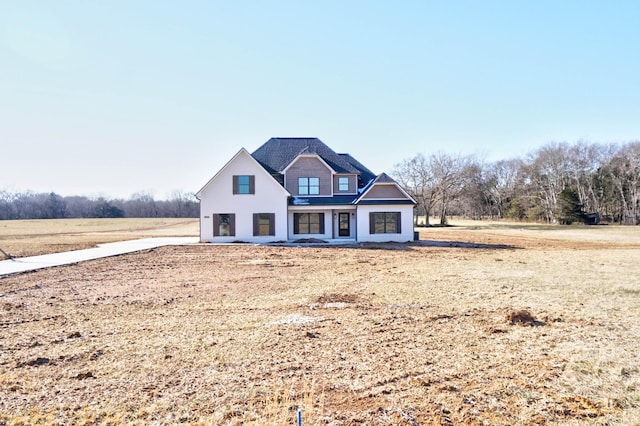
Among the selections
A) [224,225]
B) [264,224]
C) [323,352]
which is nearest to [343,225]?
[264,224]

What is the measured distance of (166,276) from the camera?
11812mm

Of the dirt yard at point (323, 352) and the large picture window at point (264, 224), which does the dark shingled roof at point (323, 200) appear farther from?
Result: the dirt yard at point (323, 352)

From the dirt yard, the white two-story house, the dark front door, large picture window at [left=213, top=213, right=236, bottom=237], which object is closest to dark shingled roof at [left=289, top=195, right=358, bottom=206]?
the white two-story house

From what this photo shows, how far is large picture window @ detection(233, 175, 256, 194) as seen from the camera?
25.0 meters

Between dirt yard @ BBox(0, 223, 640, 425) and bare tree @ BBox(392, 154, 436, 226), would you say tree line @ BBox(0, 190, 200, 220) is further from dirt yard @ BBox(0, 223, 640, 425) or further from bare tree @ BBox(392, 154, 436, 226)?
dirt yard @ BBox(0, 223, 640, 425)

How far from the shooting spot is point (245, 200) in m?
25.0

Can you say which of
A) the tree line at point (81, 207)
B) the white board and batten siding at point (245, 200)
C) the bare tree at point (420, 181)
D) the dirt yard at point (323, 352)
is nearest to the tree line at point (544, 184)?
the bare tree at point (420, 181)

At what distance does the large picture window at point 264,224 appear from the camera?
25.0 metres

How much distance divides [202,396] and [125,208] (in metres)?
112

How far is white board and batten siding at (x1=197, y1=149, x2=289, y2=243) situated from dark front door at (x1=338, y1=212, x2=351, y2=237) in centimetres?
403

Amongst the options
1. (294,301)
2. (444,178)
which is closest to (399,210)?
(294,301)

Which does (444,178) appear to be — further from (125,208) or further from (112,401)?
(125,208)

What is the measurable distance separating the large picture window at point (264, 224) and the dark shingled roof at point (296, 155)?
384 centimetres

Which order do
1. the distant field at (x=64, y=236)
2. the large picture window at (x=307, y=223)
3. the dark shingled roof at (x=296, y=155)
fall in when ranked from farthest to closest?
the dark shingled roof at (x=296, y=155) → the large picture window at (x=307, y=223) → the distant field at (x=64, y=236)
